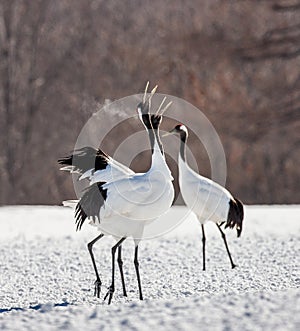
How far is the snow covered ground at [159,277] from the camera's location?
4.46m

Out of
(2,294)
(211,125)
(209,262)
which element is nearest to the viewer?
(2,294)

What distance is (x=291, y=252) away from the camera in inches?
343

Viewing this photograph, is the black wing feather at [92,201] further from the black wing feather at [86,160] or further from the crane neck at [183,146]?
the crane neck at [183,146]

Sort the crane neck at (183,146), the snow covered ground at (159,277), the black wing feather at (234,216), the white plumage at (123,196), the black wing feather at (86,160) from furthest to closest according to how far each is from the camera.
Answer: the crane neck at (183,146)
the black wing feather at (234,216)
the black wing feather at (86,160)
the white plumage at (123,196)
the snow covered ground at (159,277)

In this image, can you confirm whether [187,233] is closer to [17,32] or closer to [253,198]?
[253,198]

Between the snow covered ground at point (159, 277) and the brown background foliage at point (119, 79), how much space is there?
299 inches

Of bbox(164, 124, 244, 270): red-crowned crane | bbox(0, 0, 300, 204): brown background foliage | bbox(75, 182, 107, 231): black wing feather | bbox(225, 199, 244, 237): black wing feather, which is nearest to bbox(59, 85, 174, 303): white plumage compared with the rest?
bbox(75, 182, 107, 231): black wing feather

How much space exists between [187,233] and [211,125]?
9.94m

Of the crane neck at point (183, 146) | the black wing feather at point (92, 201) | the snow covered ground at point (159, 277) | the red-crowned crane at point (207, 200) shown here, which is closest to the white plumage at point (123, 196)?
the black wing feather at point (92, 201)

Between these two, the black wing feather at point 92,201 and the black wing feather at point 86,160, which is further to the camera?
the black wing feather at point 86,160

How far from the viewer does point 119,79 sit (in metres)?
21.1

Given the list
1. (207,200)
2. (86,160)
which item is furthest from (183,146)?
(86,160)

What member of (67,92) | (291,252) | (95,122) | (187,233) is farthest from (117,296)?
(67,92)

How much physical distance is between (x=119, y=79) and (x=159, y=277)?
46.3 feet
